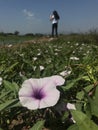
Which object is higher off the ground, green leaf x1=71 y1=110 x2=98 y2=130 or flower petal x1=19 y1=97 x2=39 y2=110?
flower petal x1=19 y1=97 x2=39 y2=110

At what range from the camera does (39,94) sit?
3.16 ft

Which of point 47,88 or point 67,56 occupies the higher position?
point 47,88

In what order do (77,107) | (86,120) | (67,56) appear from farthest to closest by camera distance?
1. (67,56)
2. (77,107)
3. (86,120)

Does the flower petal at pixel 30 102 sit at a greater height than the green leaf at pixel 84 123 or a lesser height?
greater

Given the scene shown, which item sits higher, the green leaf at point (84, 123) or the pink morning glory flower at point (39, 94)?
the pink morning glory flower at point (39, 94)

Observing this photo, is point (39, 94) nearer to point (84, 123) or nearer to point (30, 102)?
point (30, 102)

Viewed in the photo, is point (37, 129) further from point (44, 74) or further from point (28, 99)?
point (44, 74)

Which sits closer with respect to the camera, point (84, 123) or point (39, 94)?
point (84, 123)

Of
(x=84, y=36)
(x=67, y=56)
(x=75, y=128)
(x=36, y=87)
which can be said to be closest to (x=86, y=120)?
(x=75, y=128)

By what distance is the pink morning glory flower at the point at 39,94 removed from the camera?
2.98 ft

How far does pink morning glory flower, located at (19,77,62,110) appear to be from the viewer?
91 cm

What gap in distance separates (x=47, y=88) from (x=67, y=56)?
207 cm

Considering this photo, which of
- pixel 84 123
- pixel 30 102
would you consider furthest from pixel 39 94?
pixel 84 123

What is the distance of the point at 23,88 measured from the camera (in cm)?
97
